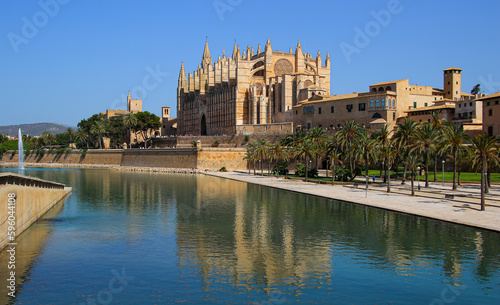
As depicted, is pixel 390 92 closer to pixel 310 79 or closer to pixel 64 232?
pixel 310 79

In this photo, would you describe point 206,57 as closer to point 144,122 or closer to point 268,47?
point 144,122

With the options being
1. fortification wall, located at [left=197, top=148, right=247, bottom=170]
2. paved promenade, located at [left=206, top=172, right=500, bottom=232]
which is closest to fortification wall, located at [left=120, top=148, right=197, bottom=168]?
fortification wall, located at [left=197, top=148, right=247, bottom=170]

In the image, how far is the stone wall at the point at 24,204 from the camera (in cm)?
1650

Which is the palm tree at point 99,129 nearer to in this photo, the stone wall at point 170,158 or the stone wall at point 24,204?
the stone wall at point 170,158

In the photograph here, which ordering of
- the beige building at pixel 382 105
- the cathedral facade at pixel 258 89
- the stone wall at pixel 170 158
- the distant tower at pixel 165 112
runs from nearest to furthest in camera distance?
the beige building at pixel 382 105, the stone wall at pixel 170 158, the cathedral facade at pixel 258 89, the distant tower at pixel 165 112

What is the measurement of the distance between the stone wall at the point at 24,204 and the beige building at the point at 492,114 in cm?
3639

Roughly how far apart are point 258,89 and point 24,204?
5806 centimetres

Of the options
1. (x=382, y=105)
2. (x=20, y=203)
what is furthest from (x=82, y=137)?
(x=20, y=203)

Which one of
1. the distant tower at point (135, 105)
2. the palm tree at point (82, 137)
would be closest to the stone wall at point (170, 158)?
the palm tree at point (82, 137)

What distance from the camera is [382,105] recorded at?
177 feet

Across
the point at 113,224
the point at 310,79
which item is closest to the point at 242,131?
the point at 310,79

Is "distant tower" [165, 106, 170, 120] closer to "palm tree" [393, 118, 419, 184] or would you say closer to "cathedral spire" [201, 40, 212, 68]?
"cathedral spire" [201, 40, 212, 68]

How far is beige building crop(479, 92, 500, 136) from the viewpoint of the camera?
42.9 metres

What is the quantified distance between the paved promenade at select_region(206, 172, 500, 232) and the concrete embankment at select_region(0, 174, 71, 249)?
17.1 metres
